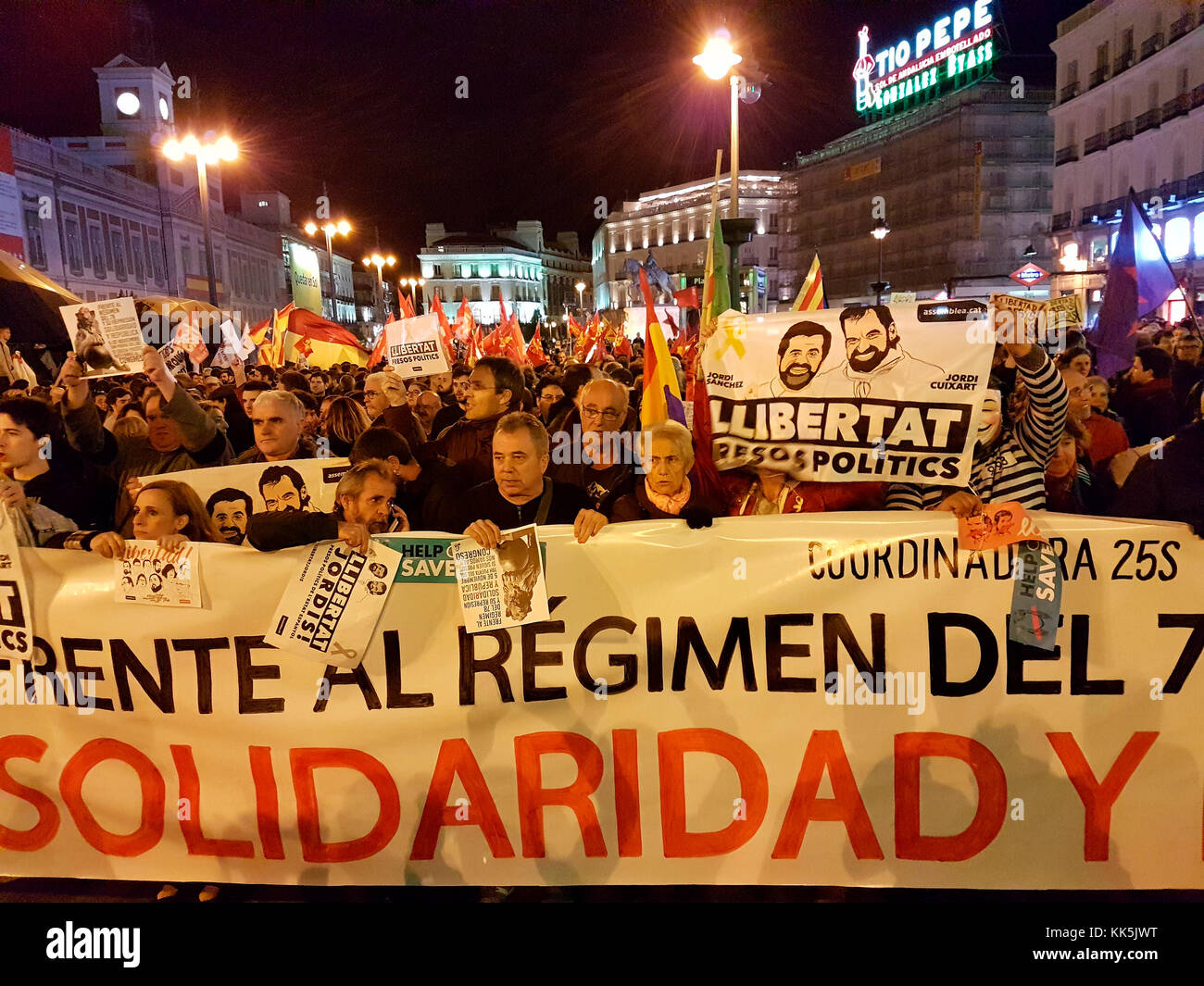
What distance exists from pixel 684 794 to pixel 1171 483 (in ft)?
7.43

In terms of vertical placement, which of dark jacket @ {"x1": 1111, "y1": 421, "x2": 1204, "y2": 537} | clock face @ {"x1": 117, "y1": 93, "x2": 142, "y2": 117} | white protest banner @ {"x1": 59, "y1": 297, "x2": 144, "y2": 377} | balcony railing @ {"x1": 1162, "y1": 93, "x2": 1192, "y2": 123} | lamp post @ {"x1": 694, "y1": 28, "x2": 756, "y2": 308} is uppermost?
clock face @ {"x1": 117, "y1": 93, "x2": 142, "y2": 117}

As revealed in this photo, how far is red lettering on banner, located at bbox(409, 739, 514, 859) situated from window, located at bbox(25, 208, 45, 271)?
120ft

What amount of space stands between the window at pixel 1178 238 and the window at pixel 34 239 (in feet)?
137

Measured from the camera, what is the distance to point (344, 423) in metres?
5.74

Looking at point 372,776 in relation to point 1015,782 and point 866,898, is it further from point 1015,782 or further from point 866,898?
point 1015,782

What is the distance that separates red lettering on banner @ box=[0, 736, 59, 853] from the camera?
326 cm

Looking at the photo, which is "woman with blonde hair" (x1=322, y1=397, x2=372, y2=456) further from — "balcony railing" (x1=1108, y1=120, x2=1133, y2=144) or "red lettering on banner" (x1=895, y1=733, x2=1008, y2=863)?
"balcony railing" (x1=1108, y1=120, x2=1133, y2=144)

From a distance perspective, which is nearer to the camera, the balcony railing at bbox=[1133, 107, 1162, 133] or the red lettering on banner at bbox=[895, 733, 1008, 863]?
the red lettering on banner at bbox=[895, 733, 1008, 863]

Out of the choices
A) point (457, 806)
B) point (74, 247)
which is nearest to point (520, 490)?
point (457, 806)

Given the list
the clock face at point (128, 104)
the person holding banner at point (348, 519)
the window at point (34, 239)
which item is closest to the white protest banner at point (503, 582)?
the person holding banner at point (348, 519)

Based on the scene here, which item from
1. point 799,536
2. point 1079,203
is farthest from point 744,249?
point 799,536

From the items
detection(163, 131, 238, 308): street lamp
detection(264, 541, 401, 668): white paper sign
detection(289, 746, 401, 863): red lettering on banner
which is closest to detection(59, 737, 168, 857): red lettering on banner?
detection(289, 746, 401, 863): red lettering on banner

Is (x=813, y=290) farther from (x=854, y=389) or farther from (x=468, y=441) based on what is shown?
(x=854, y=389)
